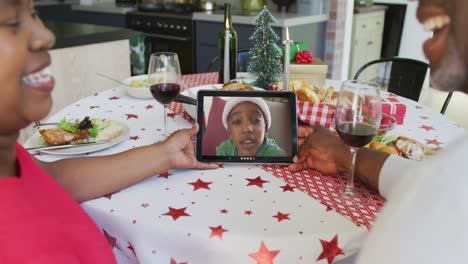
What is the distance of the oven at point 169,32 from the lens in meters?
3.86

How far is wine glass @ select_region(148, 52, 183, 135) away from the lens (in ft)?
4.27

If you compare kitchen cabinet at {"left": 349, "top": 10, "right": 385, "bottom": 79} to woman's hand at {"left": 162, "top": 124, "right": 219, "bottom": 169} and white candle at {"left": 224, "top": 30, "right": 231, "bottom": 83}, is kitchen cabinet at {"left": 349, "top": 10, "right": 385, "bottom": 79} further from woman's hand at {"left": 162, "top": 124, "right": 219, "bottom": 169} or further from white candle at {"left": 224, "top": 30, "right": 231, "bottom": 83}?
woman's hand at {"left": 162, "top": 124, "right": 219, "bottom": 169}

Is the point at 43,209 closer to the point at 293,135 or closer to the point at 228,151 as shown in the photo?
the point at 228,151

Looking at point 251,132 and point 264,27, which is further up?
point 264,27

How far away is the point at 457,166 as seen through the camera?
0.50 m

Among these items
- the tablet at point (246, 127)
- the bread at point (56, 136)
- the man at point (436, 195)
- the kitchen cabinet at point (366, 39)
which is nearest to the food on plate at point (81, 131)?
the bread at point (56, 136)

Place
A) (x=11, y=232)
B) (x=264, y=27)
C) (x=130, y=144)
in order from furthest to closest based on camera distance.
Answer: (x=264, y=27) → (x=130, y=144) → (x=11, y=232)

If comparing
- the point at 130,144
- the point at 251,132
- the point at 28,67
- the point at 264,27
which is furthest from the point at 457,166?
the point at 264,27

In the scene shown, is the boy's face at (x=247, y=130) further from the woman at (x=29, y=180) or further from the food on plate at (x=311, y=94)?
the woman at (x=29, y=180)

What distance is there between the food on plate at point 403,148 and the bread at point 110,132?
72cm

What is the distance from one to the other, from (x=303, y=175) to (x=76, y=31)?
1.99 m

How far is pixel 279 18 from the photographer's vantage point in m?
3.39

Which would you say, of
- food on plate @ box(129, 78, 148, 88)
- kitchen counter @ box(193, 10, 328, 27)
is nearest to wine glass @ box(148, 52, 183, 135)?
food on plate @ box(129, 78, 148, 88)

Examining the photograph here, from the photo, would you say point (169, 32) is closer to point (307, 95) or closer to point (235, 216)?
point (307, 95)
